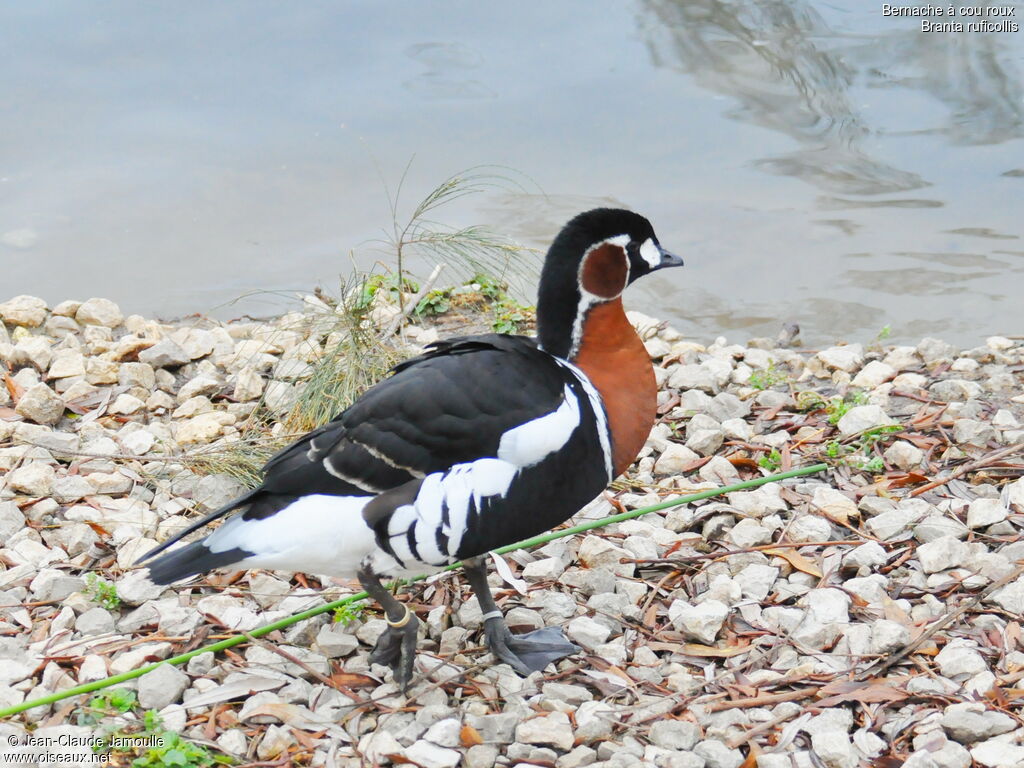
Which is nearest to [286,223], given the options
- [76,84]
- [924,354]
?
[76,84]

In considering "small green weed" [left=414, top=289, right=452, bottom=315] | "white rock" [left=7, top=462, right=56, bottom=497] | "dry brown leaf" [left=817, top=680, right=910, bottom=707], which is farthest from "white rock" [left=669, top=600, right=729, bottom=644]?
"small green weed" [left=414, top=289, right=452, bottom=315]

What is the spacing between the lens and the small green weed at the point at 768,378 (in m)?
4.39

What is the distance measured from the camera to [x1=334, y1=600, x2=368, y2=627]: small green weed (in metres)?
3.13

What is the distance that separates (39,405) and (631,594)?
7.35 feet

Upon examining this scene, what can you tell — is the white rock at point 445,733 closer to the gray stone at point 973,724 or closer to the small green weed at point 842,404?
the gray stone at point 973,724

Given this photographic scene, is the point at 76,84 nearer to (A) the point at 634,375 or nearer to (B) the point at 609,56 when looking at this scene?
(B) the point at 609,56

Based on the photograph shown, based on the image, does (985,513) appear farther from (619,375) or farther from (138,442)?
(138,442)

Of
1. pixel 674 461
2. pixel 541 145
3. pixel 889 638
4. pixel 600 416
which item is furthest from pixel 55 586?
pixel 541 145

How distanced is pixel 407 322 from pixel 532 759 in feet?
8.96

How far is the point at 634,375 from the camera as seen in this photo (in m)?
3.21

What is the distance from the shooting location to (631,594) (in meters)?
3.29

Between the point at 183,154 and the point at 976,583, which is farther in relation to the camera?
the point at 183,154

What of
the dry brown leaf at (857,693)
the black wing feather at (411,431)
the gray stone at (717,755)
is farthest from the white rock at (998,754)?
the black wing feather at (411,431)

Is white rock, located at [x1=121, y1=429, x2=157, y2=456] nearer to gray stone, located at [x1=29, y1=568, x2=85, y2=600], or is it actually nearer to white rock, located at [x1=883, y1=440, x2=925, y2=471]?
gray stone, located at [x1=29, y1=568, x2=85, y2=600]
